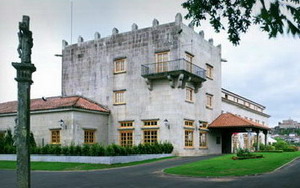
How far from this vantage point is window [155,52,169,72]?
32.5m

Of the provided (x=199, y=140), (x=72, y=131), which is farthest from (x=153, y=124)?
(x=72, y=131)

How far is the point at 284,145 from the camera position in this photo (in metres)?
40.2

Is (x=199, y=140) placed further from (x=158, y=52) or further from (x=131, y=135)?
(x=158, y=52)

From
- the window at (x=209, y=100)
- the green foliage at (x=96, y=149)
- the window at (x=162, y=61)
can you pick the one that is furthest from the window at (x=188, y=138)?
the window at (x=162, y=61)

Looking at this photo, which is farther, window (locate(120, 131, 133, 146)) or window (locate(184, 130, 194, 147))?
window (locate(120, 131, 133, 146))

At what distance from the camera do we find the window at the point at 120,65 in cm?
3571

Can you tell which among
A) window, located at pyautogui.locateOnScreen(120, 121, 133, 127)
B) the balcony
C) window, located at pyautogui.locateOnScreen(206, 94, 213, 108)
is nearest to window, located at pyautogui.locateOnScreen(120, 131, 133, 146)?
window, located at pyautogui.locateOnScreen(120, 121, 133, 127)

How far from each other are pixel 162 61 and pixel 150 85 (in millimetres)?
2569

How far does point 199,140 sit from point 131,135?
6.92 m

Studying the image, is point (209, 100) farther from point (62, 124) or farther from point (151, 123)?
point (62, 124)

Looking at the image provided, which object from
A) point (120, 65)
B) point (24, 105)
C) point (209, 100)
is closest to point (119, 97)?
point (120, 65)

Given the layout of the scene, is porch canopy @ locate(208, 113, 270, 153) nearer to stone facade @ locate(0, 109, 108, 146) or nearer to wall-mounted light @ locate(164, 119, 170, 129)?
wall-mounted light @ locate(164, 119, 170, 129)

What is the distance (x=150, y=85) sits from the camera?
109 ft

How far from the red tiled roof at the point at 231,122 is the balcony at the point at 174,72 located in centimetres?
561
